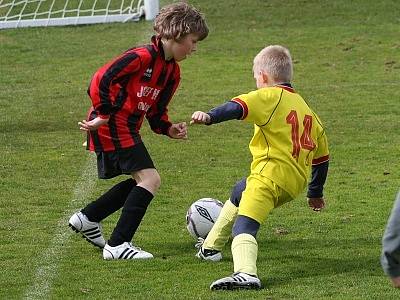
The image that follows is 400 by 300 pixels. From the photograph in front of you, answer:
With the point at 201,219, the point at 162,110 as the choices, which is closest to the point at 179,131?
the point at 162,110

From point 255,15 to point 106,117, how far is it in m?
12.9

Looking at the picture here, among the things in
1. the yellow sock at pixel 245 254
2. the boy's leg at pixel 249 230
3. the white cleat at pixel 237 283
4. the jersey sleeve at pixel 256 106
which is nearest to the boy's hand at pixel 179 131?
the boy's leg at pixel 249 230

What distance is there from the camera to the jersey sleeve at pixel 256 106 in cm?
645

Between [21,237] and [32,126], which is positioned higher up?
[21,237]

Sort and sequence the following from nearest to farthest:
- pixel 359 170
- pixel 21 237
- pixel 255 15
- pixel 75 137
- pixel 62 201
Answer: pixel 21 237 → pixel 62 201 → pixel 359 170 → pixel 75 137 → pixel 255 15

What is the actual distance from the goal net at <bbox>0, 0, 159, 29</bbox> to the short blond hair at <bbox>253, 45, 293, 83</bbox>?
12.3 m

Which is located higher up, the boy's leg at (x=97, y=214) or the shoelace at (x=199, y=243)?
the boy's leg at (x=97, y=214)

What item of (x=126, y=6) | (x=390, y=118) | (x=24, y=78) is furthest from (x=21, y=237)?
(x=126, y=6)

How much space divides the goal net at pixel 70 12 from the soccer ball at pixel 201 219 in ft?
37.6

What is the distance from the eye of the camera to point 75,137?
11.9m

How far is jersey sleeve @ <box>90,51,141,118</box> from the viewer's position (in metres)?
7.06

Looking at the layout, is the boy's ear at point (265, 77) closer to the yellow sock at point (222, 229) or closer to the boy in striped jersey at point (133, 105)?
the boy in striped jersey at point (133, 105)

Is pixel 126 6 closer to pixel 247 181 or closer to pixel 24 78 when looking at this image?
pixel 24 78

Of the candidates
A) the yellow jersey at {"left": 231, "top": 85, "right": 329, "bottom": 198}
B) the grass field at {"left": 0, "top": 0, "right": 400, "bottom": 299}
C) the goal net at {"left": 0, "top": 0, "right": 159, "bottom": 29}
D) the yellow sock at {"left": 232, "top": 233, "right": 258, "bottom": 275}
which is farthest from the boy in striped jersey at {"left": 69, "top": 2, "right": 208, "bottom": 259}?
the goal net at {"left": 0, "top": 0, "right": 159, "bottom": 29}
